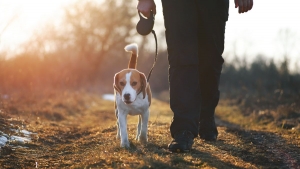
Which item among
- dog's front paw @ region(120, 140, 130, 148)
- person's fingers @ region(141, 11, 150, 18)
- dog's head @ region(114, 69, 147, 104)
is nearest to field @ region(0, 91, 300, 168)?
dog's front paw @ region(120, 140, 130, 148)

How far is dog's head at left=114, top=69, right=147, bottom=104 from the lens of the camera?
14.7 feet

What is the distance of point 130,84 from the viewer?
181 inches

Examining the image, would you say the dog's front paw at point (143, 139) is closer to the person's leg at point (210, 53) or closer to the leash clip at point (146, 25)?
the person's leg at point (210, 53)

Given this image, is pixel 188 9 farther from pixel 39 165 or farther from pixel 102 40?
pixel 102 40

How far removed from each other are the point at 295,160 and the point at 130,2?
30.0 metres

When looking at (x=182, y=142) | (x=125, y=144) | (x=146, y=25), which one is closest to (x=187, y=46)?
(x=146, y=25)

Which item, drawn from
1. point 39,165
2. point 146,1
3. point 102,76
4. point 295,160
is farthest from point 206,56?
point 102,76

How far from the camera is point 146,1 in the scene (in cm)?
425

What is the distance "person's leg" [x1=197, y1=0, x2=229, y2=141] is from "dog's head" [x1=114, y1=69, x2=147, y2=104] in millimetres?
708

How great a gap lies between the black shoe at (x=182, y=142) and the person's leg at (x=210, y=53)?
0.82 m

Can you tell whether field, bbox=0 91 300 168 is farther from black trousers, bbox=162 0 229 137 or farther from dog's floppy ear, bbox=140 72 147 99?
dog's floppy ear, bbox=140 72 147 99

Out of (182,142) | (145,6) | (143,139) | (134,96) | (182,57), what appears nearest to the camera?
(182,142)

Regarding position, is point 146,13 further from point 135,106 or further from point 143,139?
point 143,139

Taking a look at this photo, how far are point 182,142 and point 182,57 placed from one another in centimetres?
82
